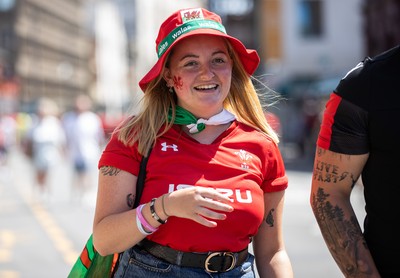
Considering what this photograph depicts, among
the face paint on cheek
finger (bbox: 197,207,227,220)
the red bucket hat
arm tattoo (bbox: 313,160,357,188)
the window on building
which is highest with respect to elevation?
the window on building

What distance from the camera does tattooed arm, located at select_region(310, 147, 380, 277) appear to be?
281 centimetres

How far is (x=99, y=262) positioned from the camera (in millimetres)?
3023

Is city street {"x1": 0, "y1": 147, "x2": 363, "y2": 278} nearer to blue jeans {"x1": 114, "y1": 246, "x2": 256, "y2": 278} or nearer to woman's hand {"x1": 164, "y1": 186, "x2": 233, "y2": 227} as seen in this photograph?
blue jeans {"x1": 114, "y1": 246, "x2": 256, "y2": 278}

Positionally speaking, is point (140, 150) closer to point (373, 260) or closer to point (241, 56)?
point (241, 56)

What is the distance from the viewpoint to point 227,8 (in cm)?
5366

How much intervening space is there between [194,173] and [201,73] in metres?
0.39

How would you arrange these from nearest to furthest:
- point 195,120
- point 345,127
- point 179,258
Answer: point 345,127 < point 179,258 < point 195,120

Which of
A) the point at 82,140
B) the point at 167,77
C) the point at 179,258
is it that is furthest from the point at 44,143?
the point at 179,258

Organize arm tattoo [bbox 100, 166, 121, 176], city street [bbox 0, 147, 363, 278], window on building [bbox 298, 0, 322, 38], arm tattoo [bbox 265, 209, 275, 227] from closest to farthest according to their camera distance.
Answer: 1. arm tattoo [bbox 100, 166, 121, 176]
2. arm tattoo [bbox 265, 209, 275, 227]
3. city street [bbox 0, 147, 363, 278]
4. window on building [bbox 298, 0, 322, 38]

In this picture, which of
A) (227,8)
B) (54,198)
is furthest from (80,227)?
(227,8)

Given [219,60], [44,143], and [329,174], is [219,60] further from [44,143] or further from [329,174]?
[44,143]

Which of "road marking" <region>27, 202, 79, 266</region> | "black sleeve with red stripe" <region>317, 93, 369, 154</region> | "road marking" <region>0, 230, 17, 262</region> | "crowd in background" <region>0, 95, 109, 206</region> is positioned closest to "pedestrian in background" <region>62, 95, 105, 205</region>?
"crowd in background" <region>0, 95, 109, 206</region>

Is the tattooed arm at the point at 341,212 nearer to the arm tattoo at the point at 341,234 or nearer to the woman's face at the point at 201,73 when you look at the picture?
the arm tattoo at the point at 341,234

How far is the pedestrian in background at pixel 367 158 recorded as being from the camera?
8.91ft
